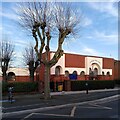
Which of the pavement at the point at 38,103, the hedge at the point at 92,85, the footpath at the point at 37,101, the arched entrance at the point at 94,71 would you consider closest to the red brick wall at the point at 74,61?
the arched entrance at the point at 94,71

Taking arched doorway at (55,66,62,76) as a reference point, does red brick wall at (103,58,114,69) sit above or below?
above

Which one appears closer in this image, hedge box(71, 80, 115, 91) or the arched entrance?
hedge box(71, 80, 115, 91)

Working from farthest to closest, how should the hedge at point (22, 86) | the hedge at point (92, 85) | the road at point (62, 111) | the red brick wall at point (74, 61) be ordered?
the red brick wall at point (74, 61), the hedge at point (92, 85), the hedge at point (22, 86), the road at point (62, 111)

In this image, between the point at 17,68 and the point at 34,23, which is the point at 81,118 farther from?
the point at 17,68

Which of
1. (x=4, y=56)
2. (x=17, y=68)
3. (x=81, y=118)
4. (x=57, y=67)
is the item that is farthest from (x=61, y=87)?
(x=81, y=118)

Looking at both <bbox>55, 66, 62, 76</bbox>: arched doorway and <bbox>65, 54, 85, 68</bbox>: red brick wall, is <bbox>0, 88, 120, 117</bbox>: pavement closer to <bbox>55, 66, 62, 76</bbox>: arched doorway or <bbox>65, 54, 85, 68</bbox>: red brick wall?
<bbox>55, 66, 62, 76</bbox>: arched doorway

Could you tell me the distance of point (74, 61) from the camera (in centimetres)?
5406

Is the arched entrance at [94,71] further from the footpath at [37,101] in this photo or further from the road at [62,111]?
the road at [62,111]

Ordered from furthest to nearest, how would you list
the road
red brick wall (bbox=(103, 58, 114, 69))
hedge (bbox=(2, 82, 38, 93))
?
red brick wall (bbox=(103, 58, 114, 69)) < hedge (bbox=(2, 82, 38, 93)) < the road

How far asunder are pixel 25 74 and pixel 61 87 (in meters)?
15.8

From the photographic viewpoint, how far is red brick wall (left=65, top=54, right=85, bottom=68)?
52531mm

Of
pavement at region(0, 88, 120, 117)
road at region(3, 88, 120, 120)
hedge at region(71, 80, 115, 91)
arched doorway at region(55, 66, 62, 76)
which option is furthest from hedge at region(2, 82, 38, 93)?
road at region(3, 88, 120, 120)

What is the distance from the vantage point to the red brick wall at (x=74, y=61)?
172 ft

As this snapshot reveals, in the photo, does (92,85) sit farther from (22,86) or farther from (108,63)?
(22,86)
